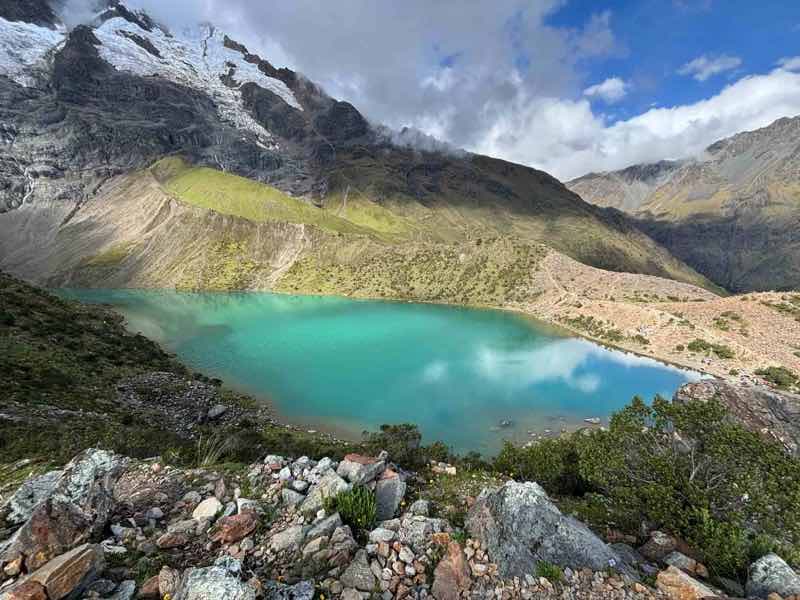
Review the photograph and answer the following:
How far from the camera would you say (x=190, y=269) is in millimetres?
140875

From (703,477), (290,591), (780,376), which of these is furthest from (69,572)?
(780,376)

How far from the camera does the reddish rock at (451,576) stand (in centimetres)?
645

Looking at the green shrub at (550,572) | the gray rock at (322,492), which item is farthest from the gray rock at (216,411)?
the green shrub at (550,572)

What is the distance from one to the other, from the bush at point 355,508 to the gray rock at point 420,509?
1005 mm

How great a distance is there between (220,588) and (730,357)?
2715 inches

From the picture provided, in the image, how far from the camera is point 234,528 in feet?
23.9

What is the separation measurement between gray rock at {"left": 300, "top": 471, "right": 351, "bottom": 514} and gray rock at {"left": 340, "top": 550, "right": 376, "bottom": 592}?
177 cm

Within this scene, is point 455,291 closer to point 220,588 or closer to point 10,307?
point 10,307

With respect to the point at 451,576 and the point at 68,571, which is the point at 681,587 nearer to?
the point at 451,576

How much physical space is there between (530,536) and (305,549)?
167 inches

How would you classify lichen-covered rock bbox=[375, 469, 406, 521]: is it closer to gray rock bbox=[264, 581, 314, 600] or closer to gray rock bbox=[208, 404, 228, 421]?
gray rock bbox=[264, 581, 314, 600]

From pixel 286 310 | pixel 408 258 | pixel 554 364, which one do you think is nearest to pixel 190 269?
pixel 286 310

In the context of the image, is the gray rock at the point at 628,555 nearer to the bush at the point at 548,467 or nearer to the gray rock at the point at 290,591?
the gray rock at the point at 290,591

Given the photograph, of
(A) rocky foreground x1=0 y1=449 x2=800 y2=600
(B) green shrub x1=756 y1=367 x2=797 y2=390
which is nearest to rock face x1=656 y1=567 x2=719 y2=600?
(A) rocky foreground x1=0 y1=449 x2=800 y2=600
